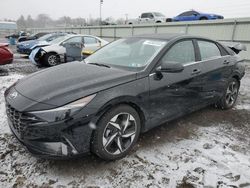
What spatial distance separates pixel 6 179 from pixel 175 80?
2467mm

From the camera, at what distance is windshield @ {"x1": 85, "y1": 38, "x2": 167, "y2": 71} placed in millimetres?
3221

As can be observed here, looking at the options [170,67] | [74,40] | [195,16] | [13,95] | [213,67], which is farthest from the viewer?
[195,16]

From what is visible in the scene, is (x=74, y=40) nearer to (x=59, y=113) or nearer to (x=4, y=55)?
(x=4, y=55)

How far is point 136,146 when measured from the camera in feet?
10.5

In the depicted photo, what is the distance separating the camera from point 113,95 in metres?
2.62

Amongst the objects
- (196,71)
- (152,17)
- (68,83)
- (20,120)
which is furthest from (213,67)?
(152,17)

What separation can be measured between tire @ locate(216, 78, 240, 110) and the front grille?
3.61 meters

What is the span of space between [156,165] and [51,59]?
826cm

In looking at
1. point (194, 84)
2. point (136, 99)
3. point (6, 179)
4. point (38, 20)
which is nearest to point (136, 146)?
point (136, 99)

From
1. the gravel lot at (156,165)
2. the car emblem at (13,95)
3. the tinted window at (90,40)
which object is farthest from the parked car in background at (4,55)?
the car emblem at (13,95)

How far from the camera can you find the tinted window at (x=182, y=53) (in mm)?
3383

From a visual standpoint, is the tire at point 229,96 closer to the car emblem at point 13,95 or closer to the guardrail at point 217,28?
the car emblem at point 13,95

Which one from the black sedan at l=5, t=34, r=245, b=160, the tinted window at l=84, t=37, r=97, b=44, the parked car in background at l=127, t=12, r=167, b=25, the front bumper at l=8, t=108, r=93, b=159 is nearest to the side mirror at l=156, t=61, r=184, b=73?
the black sedan at l=5, t=34, r=245, b=160

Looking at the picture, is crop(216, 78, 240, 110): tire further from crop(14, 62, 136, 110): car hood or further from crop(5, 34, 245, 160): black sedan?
crop(14, 62, 136, 110): car hood
